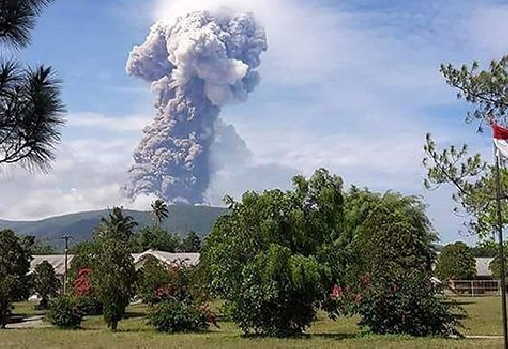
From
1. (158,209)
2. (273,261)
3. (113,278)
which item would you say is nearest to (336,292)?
(273,261)

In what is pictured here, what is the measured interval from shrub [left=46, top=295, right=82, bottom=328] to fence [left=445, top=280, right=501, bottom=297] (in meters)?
41.0

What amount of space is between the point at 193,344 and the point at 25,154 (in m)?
14.4

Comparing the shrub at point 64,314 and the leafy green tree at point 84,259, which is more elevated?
the leafy green tree at point 84,259

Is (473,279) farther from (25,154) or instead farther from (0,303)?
(25,154)

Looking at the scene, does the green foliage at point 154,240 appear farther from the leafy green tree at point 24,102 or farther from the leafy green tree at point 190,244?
the leafy green tree at point 24,102

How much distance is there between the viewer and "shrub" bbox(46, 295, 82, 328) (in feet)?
116

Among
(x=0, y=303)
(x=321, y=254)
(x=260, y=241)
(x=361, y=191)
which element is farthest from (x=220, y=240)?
(x=361, y=191)

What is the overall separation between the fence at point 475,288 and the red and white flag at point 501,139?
54506 mm

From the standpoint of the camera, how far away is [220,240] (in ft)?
90.4

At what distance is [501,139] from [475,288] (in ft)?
190

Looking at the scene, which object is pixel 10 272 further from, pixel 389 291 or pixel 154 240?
pixel 154 240

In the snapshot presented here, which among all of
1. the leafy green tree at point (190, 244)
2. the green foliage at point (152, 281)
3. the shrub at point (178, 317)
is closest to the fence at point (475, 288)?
the green foliage at point (152, 281)

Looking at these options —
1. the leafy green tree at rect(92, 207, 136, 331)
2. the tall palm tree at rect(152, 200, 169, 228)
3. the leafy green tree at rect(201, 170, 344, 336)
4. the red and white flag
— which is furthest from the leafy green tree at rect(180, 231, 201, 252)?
the red and white flag

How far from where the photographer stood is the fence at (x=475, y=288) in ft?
227
